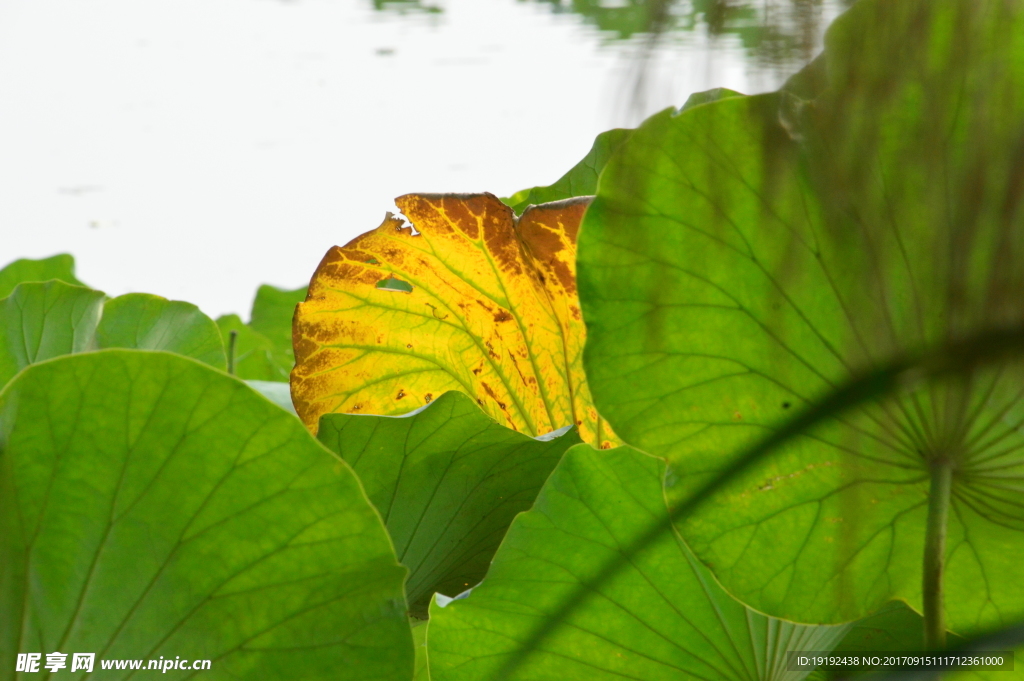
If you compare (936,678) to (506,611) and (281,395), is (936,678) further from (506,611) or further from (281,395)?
(281,395)

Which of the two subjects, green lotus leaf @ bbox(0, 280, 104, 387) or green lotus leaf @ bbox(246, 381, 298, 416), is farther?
green lotus leaf @ bbox(246, 381, 298, 416)

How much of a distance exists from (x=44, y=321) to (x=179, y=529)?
0.28 metres

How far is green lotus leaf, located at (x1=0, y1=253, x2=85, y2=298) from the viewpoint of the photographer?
2.41 feet

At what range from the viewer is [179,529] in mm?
283

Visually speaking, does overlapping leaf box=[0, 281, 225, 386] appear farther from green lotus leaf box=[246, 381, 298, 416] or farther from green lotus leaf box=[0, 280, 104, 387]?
green lotus leaf box=[246, 381, 298, 416]

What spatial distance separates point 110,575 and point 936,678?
0.88ft

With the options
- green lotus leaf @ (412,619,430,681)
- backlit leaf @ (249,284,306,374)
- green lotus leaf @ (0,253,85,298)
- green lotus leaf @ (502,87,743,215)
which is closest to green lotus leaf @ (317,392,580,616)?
green lotus leaf @ (412,619,430,681)

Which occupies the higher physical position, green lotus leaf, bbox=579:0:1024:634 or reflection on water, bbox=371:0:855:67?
reflection on water, bbox=371:0:855:67

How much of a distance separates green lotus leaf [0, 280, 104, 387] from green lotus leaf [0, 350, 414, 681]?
22 centimetres

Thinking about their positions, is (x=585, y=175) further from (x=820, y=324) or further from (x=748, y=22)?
(x=748, y=22)

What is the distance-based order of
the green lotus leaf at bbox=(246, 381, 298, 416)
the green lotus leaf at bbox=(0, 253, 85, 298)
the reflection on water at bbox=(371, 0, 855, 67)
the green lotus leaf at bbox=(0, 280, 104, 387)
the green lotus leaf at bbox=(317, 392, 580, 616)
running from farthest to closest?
the green lotus leaf at bbox=(0, 253, 85, 298) → the green lotus leaf at bbox=(246, 381, 298, 416) → the green lotus leaf at bbox=(0, 280, 104, 387) → the green lotus leaf at bbox=(317, 392, 580, 616) → the reflection on water at bbox=(371, 0, 855, 67)

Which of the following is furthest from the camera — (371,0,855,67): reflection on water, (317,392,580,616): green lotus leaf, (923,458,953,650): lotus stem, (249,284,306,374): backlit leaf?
(249,284,306,374): backlit leaf

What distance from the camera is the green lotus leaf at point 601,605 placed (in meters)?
0.35

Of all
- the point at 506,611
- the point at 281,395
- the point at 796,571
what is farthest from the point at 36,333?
the point at 796,571
